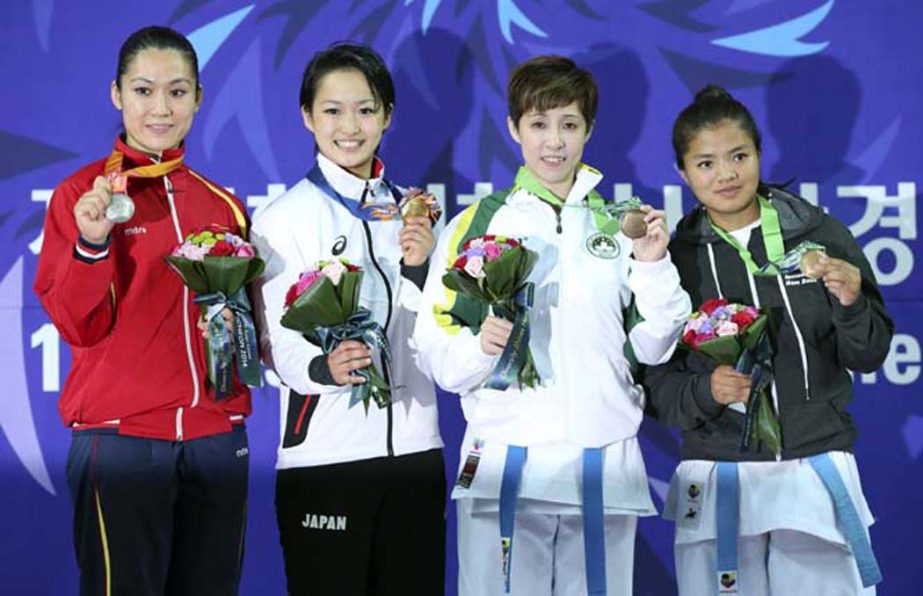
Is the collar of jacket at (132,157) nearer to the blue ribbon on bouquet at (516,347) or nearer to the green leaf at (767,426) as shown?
the blue ribbon on bouquet at (516,347)

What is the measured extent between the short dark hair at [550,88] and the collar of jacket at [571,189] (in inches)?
5.5

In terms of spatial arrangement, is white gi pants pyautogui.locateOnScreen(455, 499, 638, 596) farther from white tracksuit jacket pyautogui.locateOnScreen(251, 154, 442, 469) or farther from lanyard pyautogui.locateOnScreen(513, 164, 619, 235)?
lanyard pyautogui.locateOnScreen(513, 164, 619, 235)

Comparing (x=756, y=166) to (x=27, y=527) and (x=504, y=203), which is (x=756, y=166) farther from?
(x=27, y=527)

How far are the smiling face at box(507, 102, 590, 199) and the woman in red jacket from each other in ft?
2.78

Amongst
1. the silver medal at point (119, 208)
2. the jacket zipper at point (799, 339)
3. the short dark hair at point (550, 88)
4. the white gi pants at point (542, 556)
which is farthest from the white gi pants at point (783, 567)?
the silver medal at point (119, 208)

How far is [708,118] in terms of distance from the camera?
3.64m

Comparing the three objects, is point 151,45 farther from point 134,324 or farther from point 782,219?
point 782,219

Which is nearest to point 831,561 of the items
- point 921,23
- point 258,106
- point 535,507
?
point 535,507

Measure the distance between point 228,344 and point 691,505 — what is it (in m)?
1.32

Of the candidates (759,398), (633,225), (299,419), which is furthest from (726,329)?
(299,419)

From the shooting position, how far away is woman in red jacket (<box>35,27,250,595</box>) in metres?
3.22

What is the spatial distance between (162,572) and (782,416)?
1688mm

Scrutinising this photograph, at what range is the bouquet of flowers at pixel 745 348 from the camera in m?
3.31

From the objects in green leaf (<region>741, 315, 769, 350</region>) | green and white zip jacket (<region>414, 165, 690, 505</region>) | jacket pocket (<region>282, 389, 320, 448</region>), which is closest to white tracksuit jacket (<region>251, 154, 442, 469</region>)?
jacket pocket (<region>282, 389, 320, 448</region>)
